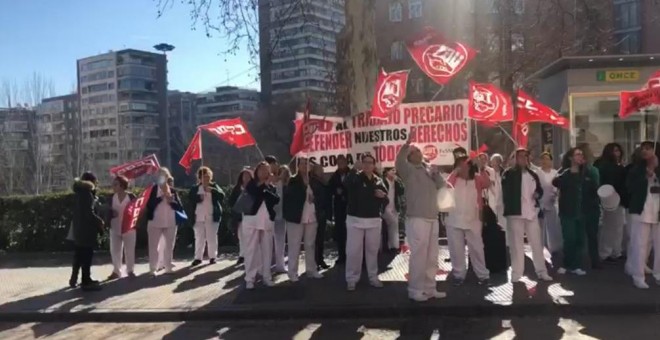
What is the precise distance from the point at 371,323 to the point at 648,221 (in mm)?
4013

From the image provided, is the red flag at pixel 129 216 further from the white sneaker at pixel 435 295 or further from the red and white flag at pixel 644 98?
the red and white flag at pixel 644 98

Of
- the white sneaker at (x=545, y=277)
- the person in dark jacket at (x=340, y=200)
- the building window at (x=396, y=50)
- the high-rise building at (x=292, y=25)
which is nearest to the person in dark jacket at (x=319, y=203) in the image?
the person in dark jacket at (x=340, y=200)

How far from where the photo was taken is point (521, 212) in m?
9.03

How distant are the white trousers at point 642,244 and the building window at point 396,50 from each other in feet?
131

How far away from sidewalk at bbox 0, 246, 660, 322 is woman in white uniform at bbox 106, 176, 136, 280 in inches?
18.8

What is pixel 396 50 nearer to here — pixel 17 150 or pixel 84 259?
pixel 17 150

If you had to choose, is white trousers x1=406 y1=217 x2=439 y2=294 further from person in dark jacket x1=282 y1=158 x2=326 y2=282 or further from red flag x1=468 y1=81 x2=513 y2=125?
red flag x1=468 y1=81 x2=513 y2=125

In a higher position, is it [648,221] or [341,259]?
[648,221]

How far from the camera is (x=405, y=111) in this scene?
961cm

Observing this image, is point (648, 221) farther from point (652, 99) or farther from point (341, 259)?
point (341, 259)

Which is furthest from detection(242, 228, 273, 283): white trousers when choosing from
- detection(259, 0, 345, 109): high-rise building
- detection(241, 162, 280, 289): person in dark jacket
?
detection(259, 0, 345, 109): high-rise building

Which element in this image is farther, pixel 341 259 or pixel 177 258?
pixel 177 258

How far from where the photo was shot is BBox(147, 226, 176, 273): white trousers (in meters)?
11.0

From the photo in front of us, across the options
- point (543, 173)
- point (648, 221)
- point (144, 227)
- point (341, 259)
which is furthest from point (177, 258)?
point (648, 221)
